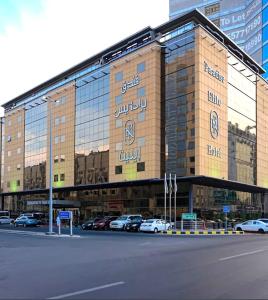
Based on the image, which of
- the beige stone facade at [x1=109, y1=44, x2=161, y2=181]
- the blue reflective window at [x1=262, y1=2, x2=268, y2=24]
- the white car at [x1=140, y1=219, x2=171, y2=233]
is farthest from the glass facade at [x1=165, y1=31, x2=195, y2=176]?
the blue reflective window at [x1=262, y1=2, x2=268, y2=24]

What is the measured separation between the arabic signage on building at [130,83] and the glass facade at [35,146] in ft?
77.8

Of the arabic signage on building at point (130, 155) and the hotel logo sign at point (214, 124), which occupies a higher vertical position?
the hotel logo sign at point (214, 124)

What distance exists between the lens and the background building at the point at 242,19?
9981 cm

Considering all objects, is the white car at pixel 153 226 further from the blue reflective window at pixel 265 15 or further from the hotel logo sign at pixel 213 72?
the blue reflective window at pixel 265 15

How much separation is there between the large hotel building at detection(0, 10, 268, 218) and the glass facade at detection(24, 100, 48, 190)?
49 centimetres

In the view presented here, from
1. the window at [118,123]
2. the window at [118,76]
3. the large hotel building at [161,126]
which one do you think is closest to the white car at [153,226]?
the large hotel building at [161,126]

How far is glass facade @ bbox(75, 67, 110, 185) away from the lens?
64625 mm

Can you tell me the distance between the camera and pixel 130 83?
197 ft

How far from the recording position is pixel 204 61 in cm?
5378

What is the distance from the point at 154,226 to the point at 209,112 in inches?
770

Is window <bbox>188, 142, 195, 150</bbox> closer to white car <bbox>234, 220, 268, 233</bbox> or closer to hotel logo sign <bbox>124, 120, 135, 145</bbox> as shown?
hotel logo sign <bbox>124, 120, 135, 145</bbox>

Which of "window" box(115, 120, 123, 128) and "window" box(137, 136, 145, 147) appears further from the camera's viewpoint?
"window" box(115, 120, 123, 128)

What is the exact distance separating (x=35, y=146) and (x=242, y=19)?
218 ft

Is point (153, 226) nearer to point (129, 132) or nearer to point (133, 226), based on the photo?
point (133, 226)
